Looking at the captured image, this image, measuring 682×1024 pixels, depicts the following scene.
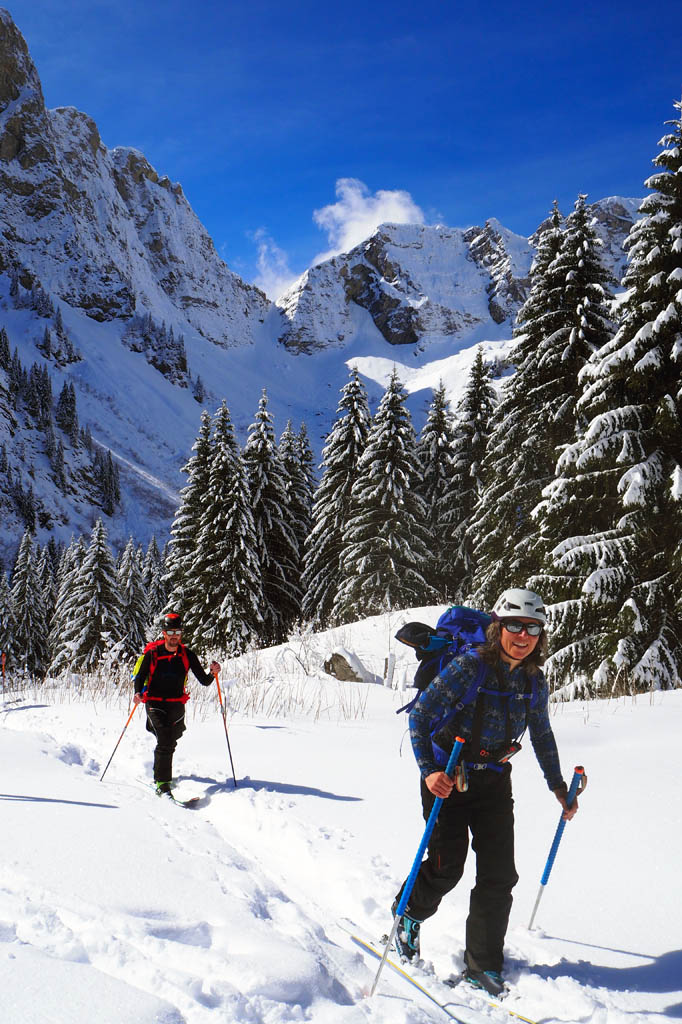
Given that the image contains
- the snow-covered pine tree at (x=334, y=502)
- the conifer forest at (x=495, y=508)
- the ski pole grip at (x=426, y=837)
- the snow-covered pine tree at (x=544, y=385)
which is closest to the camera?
the ski pole grip at (x=426, y=837)

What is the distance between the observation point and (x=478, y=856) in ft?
10.8

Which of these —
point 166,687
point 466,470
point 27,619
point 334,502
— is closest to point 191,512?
point 334,502

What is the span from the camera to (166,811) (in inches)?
211

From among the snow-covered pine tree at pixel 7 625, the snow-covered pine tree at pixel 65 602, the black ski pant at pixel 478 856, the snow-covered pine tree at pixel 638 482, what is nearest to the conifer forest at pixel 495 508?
the snow-covered pine tree at pixel 638 482

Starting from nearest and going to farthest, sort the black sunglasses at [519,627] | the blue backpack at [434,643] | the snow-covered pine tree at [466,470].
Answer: the black sunglasses at [519,627] → the blue backpack at [434,643] → the snow-covered pine tree at [466,470]

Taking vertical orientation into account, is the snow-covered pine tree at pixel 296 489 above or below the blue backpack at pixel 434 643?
above

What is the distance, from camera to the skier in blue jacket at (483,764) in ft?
10.5

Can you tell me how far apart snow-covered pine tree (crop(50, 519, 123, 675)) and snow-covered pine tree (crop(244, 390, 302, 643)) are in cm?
835

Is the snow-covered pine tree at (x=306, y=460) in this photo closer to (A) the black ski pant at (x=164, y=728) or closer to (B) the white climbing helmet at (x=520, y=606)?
(A) the black ski pant at (x=164, y=728)

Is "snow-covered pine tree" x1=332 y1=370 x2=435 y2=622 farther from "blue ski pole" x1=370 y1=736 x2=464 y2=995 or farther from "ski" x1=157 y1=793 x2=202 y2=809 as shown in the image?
"blue ski pole" x1=370 y1=736 x2=464 y2=995

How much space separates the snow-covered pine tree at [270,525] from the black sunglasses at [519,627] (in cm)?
2262

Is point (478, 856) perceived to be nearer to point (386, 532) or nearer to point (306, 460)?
point (386, 532)

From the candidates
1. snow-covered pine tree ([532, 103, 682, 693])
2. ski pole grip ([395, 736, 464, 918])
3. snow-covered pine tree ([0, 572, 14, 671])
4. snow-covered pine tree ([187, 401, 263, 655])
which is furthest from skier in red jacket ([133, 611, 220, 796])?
snow-covered pine tree ([0, 572, 14, 671])

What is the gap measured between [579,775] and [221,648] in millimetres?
21109
